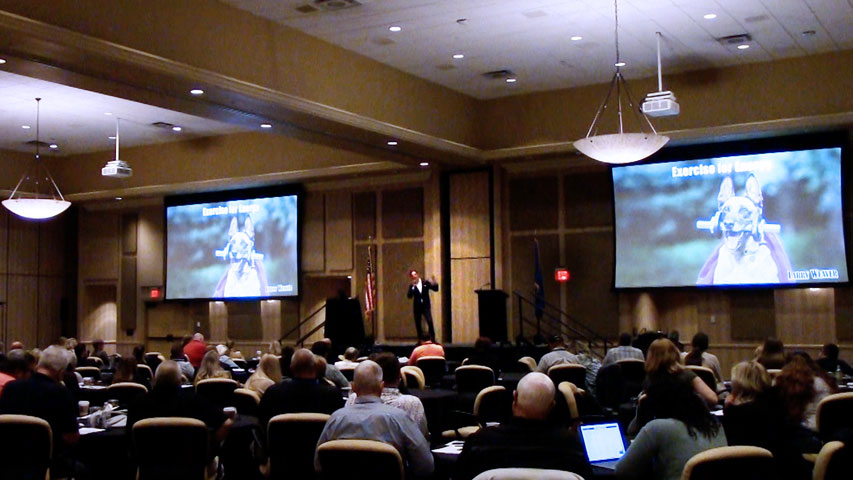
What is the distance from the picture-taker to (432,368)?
11.7 m

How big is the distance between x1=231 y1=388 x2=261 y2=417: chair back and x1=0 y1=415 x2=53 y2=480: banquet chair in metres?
2.06

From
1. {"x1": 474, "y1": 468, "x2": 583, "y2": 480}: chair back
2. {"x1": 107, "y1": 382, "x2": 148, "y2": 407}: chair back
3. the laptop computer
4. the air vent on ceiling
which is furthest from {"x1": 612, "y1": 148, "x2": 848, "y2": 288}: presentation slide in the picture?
{"x1": 474, "y1": 468, "x2": 583, "y2": 480}: chair back

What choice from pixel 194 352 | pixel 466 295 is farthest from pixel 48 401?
pixel 466 295

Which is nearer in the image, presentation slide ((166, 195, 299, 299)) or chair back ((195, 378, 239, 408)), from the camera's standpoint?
chair back ((195, 378, 239, 408))

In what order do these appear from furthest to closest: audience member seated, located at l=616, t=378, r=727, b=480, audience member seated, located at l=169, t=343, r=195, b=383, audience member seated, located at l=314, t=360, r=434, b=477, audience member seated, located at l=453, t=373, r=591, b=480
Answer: audience member seated, located at l=169, t=343, r=195, b=383
audience member seated, located at l=314, t=360, r=434, b=477
audience member seated, located at l=616, t=378, r=727, b=480
audience member seated, located at l=453, t=373, r=591, b=480

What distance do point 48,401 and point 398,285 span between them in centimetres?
1172

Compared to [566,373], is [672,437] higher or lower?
higher

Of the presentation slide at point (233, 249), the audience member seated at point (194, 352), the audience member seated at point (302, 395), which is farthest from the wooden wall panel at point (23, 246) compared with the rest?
the audience member seated at point (302, 395)

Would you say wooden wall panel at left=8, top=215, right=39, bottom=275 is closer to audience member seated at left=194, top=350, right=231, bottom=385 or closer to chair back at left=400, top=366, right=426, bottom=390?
chair back at left=400, top=366, right=426, bottom=390

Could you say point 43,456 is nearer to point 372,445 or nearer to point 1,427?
point 1,427

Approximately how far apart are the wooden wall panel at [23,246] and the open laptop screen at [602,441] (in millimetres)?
17767

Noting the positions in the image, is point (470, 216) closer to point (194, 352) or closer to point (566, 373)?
point (194, 352)

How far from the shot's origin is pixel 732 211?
1430 centimetres

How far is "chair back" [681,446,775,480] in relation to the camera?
3717 mm
